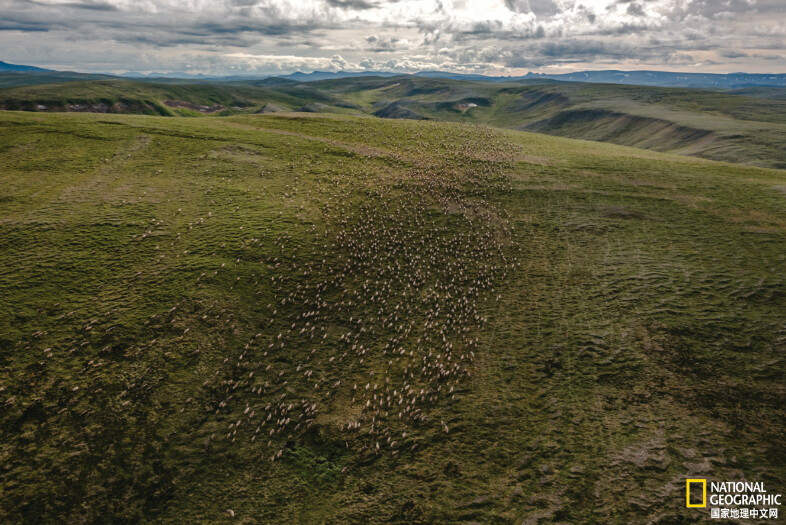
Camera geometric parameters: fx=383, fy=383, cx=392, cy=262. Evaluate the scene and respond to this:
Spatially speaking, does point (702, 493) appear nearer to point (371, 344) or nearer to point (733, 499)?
point (733, 499)

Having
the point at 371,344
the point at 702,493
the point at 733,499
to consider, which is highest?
the point at 371,344

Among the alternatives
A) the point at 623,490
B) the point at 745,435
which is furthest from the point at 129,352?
the point at 745,435

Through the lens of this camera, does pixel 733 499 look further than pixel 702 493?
No

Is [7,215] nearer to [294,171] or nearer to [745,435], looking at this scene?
[294,171]

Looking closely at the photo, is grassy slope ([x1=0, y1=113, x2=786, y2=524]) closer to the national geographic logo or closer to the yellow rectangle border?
the yellow rectangle border

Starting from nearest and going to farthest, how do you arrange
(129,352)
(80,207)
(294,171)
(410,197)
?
(129,352) → (80,207) → (410,197) → (294,171)

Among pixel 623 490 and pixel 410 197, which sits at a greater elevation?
pixel 410 197

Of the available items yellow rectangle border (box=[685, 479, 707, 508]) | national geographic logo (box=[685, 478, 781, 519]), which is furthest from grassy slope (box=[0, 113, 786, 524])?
national geographic logo (box=[685, 478, 781, 519])

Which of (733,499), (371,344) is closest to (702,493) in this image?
(733,499)
